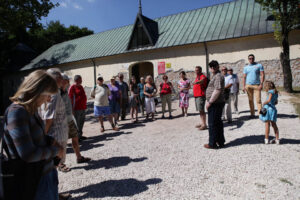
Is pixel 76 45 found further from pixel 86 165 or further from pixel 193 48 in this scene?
pixel 86 165

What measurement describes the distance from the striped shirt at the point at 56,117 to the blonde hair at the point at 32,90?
126cm

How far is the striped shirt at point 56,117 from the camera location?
2670mm

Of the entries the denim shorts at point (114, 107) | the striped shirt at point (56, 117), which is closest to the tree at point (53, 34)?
the denim shorts at point (114, 107)

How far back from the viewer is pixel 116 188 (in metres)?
2.93

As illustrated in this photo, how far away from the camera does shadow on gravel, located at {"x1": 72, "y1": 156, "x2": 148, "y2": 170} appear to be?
3759mm

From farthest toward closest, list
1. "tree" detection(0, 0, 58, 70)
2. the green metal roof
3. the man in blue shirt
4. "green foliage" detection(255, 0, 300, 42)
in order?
the green metal roof, "tree" detection(0, 0, 58, 70), "green foliage" detection(255, 0, 300, 42), the man in blue shirt

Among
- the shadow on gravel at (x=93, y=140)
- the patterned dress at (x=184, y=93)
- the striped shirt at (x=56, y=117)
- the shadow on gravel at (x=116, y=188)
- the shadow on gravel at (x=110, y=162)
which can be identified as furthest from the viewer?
the patterned dress at (x=184, y=93)

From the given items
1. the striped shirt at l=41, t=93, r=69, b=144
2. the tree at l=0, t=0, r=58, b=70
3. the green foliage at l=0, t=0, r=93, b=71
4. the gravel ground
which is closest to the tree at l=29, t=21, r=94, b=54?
the green foliage at l=0, t=0, r=93, b=71

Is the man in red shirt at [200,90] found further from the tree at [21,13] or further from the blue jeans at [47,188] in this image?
the tree at [21,13]

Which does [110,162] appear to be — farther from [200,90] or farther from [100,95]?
[200,90]

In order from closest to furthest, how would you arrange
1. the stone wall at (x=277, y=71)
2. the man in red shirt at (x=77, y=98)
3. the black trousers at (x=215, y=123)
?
the black trousers at (x=215, y=123) → the man in red shirt at (x=77, y=98) → the stone wall at (x=277, y=71)

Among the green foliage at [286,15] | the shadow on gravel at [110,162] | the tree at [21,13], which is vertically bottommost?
the shadow on gravel at [110,162]

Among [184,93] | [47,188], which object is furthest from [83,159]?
[184,93]

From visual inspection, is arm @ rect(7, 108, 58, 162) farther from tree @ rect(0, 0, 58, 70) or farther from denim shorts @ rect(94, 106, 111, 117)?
tree @ rect(0, 0, 58, 70)
